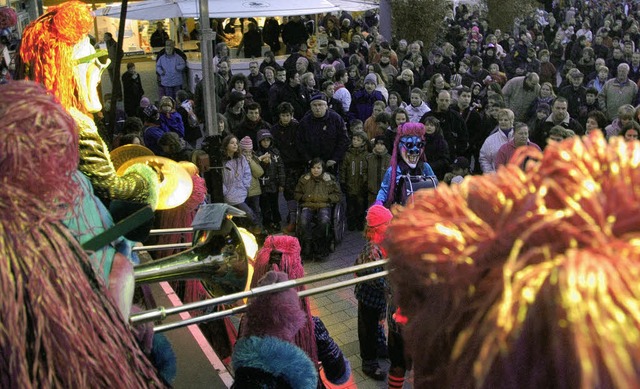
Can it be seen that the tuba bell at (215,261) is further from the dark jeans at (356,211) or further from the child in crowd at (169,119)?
the child in crowd at (169,119)

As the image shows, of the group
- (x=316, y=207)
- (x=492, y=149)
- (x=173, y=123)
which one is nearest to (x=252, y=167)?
(x=316, y=207)

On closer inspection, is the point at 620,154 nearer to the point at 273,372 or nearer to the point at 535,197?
the point at 535,197

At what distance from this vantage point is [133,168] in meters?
2.76

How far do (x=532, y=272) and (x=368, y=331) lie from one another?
4424 mm

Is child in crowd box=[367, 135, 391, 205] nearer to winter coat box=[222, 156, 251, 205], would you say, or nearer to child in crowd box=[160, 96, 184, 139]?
winter coat box=[222, 156, 251, 205]

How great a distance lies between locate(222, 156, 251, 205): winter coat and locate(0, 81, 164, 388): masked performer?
→ 622cm

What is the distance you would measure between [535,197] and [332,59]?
13.3 metres

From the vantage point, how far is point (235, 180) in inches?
312

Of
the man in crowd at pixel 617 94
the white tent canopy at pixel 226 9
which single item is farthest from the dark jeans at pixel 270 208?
the man in crowd at pixel 617 94

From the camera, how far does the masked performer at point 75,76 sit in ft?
8.52

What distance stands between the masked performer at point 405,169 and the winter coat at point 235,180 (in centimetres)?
191

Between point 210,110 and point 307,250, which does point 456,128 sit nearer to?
point 307,250

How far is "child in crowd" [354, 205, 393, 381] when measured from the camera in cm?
501

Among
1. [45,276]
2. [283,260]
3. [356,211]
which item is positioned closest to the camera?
[45,276]
